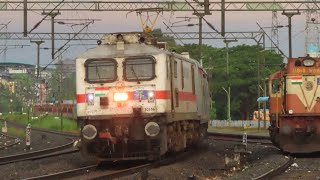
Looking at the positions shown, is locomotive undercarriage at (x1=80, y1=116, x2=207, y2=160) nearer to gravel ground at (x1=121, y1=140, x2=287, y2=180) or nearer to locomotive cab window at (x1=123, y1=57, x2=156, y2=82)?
A: gravel ground at (x1=121, y1=140, x2=287, y2=180)

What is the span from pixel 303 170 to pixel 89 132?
256 inches

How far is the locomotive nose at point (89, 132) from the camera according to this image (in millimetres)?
17641

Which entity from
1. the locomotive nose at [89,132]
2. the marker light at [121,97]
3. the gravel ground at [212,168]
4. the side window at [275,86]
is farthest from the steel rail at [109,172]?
the side window at [275,86]

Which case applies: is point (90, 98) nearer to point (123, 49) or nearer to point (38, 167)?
point (123, 49)

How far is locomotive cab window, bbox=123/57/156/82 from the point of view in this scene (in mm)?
17891

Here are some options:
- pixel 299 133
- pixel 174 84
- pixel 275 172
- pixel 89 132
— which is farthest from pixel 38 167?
pixel 299 133

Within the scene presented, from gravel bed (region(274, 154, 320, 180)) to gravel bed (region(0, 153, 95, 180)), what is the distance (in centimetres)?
672

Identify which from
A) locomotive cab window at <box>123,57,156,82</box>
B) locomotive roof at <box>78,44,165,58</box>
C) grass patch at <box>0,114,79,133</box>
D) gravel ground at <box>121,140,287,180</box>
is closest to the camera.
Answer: gravel ground at <box>121,140,287,180</box>

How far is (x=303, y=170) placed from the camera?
17.3 meters

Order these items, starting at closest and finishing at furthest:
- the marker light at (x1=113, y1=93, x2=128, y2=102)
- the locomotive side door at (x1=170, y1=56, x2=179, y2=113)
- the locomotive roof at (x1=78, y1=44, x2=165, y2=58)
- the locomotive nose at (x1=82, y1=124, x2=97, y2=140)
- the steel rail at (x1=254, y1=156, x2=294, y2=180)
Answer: the steel rail at (x1=254, y1=156, x2=294, y2=180) → the locomotive nose at (x1=82, y1=124, x2=97, y2=140) → the marker light at (x1=113, y1=93, x2=128, y2=102) → the locomotive roof at (x1=78, y1=44, x2=165, y2=58) → the locomotive side door at (x1=170, y1=56, x2=179, y2=113)

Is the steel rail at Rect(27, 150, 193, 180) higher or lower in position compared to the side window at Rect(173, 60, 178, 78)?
lower

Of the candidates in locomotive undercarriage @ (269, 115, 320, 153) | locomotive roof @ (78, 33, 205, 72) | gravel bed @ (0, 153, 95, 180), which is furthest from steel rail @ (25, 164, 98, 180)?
locomotive undercarriage @ (269, 115, 320, 153)

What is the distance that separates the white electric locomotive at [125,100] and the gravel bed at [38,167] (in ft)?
4.30

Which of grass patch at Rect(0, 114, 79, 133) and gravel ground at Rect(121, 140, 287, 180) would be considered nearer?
gravel ground at Rect(121, 140, 287, 180)
